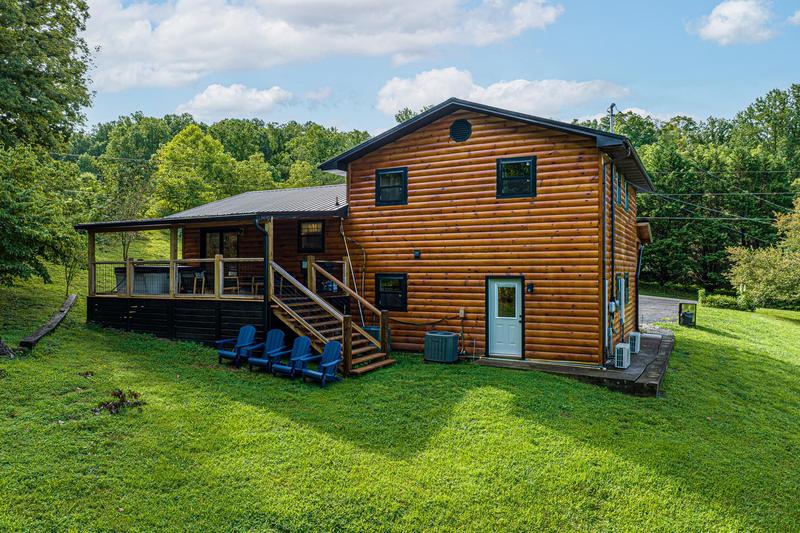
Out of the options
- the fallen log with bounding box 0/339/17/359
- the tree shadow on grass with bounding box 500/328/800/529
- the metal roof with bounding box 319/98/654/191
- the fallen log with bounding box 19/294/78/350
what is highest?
the metal roof with bounding box 319/98/654/191

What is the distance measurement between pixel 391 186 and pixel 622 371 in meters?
7.28

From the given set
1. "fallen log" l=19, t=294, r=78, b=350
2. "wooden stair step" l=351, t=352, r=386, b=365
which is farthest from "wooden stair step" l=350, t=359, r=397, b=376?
"fallen log" l=19, t=294, r=78, b=350

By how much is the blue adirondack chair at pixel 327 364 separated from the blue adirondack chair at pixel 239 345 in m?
1.63

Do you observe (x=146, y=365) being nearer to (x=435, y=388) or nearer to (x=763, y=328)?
(x=435, y=388)

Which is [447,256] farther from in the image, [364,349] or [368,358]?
[368,358]

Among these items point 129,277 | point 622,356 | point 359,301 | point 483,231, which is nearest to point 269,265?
point 359,301

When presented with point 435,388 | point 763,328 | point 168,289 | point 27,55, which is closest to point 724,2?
point 763,328

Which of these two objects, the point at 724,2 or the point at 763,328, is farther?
the point at 763,328

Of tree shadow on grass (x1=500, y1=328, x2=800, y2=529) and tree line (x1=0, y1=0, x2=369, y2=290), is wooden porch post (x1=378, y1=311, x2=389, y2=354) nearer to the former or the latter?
tree shadow on grass (x1=500, y1=328, x2=800, y2=529)

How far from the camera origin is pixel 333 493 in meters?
5.97

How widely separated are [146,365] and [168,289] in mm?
3405

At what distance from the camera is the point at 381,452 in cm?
704

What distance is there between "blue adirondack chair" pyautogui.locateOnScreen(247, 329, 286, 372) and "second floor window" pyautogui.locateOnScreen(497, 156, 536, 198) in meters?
6.19

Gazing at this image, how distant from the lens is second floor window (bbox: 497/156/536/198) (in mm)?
11820
